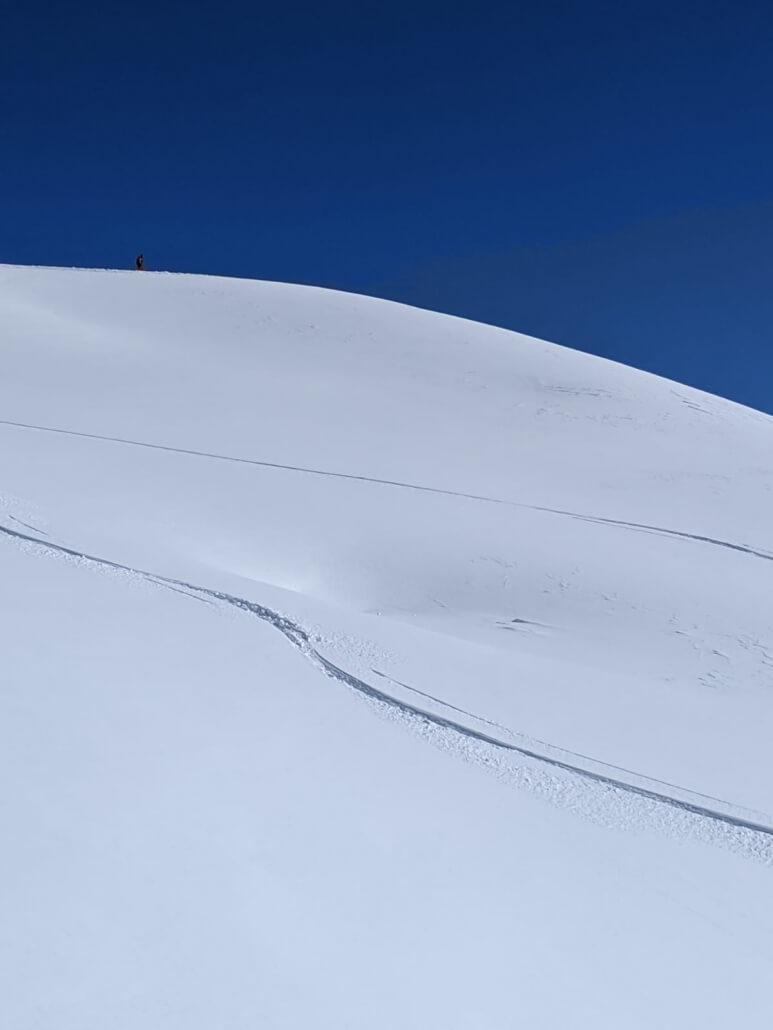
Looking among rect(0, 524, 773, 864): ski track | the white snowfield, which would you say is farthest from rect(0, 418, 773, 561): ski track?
rect(0, 524, 773, 864): ski track

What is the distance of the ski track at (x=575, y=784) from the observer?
319cm

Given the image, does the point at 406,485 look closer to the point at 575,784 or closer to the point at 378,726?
the point at 378,726

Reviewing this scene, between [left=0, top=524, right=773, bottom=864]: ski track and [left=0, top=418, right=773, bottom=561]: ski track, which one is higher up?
[left=0, top=418, right=773, bottom=561]: ski track

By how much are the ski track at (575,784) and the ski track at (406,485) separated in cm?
308

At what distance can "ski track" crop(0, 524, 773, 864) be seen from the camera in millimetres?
3187

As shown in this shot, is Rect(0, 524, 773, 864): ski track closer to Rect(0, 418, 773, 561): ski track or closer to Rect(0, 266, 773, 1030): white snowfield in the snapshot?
Rect(0, 266, 773, 1030): white snowfield

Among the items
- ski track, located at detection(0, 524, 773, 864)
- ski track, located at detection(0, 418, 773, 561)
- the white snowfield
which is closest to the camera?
the white snowfield

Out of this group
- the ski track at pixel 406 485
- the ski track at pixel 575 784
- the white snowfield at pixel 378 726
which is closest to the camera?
the white snowfield at pixel 378 726

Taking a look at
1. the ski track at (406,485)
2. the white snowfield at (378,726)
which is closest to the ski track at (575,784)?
the white snowfield at (378,726)

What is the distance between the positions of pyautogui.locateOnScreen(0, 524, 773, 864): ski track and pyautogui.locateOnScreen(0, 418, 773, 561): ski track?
10.1 ft

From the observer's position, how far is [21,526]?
205 inches

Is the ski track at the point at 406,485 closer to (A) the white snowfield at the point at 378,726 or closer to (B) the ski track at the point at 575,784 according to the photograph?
(A) the white snowfield at the point at 378,726

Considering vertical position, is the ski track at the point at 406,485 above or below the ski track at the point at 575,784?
above

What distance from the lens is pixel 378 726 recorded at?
11.9 ft
